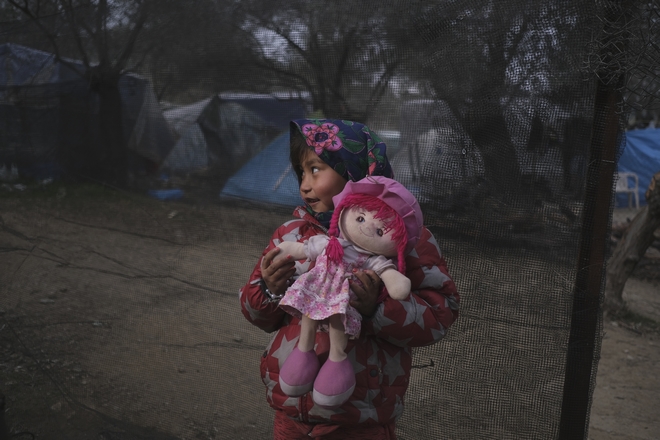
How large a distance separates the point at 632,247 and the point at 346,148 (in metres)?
4.32

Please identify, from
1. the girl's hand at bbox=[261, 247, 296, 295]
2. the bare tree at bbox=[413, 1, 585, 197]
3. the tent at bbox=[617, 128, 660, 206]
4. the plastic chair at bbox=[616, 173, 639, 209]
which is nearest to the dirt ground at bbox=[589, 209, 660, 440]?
the bare tree at bbox=[413, 1, 585, 197]

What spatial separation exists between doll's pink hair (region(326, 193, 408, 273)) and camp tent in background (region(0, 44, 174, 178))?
1953 mm

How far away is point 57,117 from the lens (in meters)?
3.42

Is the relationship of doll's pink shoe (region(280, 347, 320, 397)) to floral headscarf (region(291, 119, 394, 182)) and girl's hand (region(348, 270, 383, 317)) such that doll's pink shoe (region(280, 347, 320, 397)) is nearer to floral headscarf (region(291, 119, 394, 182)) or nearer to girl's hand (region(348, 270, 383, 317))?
girl's hand (region(348, 270, 383, 317))

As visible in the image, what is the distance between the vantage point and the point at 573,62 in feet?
6.42

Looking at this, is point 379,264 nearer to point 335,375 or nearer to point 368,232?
point 368,232

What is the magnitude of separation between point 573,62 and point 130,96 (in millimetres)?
2284

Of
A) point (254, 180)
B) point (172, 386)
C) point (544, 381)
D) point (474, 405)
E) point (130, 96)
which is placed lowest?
point (172, 386)

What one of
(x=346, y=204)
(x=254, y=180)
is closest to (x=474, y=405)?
(x=346, y=204)

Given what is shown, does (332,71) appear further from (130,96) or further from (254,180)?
(130,96)

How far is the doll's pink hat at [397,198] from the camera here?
1.40 metres

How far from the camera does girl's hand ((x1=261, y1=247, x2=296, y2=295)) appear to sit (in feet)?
4.89

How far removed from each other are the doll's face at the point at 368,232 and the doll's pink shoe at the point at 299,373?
1.00 feet

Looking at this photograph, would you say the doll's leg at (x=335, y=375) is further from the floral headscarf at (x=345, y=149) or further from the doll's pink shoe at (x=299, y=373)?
the floral headscarf at (x=345, y=149)
